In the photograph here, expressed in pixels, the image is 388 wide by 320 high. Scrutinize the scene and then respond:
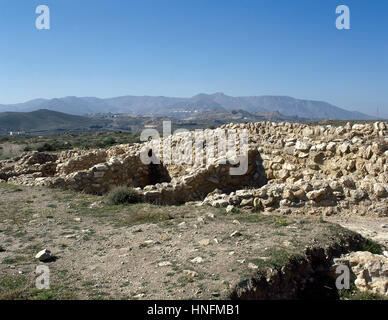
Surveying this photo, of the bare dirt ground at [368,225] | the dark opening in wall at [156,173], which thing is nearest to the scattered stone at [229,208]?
the bare dirt ground at [368,225]

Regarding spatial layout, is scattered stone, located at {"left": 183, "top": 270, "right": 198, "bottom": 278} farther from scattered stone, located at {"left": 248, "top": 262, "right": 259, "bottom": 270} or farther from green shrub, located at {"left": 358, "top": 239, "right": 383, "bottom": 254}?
green shrub, located at {"left": 358, "top": 239, "right": 383, "bottom": 254}

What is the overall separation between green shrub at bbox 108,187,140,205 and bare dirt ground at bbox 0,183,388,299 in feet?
1.16

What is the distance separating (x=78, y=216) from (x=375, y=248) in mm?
6258

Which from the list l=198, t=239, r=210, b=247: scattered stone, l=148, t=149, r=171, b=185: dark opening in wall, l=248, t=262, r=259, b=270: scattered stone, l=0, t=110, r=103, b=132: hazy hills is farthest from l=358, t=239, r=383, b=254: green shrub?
l=0, t=110, r=103, b=132: hazy hills

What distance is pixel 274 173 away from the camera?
9.79 meters

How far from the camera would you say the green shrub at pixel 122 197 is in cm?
870

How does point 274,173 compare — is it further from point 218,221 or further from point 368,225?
point 218,221

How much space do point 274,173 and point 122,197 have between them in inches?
175

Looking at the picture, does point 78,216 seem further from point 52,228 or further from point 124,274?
point 124,274

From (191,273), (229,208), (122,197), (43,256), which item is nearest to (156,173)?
(122,197)

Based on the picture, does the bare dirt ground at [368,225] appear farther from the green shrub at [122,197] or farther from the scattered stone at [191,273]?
the green shrub at [122,197]

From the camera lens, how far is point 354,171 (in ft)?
28.1

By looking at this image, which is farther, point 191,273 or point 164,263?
point 164,263
